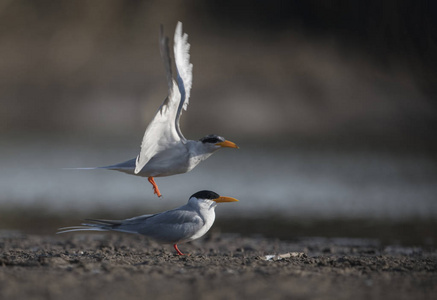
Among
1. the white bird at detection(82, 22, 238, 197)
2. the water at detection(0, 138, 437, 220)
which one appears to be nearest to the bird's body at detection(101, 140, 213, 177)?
the white bird at detection(82, 22, 238, 197)

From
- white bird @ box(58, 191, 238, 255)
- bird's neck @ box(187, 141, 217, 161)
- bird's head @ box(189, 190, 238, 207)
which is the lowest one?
white bird @ box(58, 191, 238, 255)

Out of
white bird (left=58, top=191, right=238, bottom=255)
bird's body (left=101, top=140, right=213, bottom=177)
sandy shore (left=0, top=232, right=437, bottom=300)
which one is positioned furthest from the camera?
bird's body (left=101, top=140, right=213, bottom=177)

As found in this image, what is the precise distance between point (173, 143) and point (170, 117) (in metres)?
0.44

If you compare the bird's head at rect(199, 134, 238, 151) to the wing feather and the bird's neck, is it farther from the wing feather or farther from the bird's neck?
the wing feather

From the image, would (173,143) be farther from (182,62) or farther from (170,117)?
(182,62)

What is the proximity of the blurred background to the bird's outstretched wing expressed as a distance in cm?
376

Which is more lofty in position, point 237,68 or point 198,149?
point 237,68

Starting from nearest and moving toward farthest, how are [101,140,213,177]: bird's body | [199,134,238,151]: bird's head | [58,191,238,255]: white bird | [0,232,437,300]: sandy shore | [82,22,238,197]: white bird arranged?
1. [0,232,437,300]: sandy shore
2. [82,22,238,197]: white bird
3. [58,191,238,255]: white bird
4. [101,140,213,177]: bird's body
5. [199,134,238,151]: bird's head

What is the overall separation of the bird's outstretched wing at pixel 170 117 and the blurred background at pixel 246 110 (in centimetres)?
376

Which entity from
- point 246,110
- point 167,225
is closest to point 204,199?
point 167,225

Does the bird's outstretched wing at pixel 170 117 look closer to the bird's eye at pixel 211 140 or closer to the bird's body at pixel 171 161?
the bird's body at pixel 171 161

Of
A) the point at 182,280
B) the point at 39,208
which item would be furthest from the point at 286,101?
the point at 182,280

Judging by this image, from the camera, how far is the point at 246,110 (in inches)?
1249

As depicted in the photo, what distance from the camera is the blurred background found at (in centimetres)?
1309
